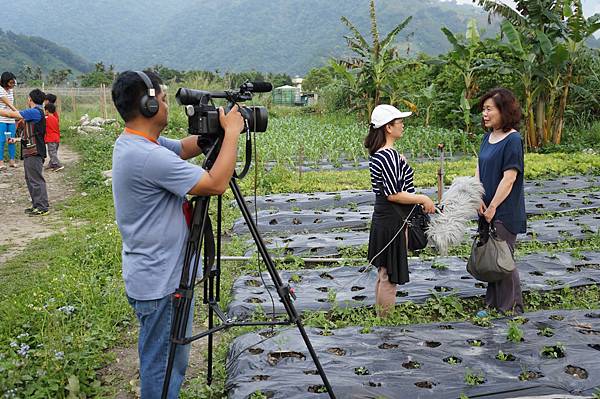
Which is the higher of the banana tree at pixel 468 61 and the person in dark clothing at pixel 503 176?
the banana tree at pixel 468 61

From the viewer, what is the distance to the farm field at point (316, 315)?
3074 mm

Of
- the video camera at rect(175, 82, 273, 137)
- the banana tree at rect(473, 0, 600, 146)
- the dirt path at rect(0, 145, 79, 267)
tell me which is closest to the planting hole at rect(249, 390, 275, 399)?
the video camera at rect(175, 82, 273, 137)

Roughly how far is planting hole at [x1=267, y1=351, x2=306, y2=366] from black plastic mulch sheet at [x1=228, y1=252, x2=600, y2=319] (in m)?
0.77

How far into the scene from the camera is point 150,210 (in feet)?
7.40

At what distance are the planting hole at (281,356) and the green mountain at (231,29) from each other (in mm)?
82093

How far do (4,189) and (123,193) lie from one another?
820 centimetres

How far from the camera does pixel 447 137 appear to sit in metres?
12.1

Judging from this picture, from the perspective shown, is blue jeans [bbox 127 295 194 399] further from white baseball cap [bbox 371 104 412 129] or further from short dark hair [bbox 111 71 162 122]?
white baseball cap [bbox 371 104 412 129]

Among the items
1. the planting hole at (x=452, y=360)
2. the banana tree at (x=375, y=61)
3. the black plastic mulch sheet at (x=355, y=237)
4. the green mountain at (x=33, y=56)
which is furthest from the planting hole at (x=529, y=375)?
the green mountain at (x=33, y=56)

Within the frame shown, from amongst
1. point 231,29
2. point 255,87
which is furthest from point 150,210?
point 231,29

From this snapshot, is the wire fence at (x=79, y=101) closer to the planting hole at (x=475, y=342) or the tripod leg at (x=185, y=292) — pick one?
the planting hole at (x=475, y=342)

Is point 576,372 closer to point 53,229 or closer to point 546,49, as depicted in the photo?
point 53,229

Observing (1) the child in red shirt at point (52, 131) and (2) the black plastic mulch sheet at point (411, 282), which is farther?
(1) the child in red shirt at point (52, 131)

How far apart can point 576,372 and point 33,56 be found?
6203cm
